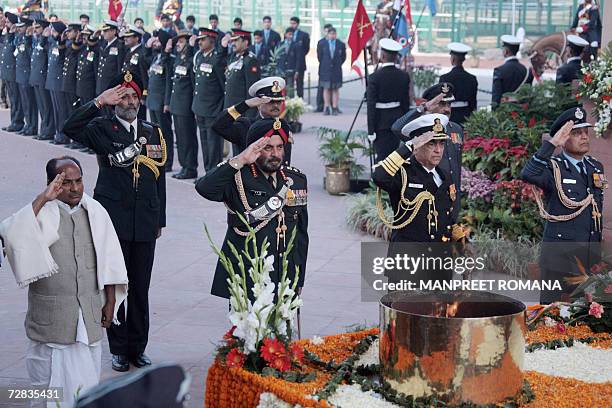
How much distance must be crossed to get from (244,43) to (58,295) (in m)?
9.02

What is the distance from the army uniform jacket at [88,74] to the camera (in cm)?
1695

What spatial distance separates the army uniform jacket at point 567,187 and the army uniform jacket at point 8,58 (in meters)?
14.4

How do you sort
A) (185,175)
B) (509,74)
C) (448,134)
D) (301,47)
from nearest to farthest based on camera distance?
1. (448,134)
2. (509,74)
3. (185,175)
4. (301,47)

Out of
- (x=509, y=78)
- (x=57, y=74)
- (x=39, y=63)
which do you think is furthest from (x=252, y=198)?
(x=39, y=63)

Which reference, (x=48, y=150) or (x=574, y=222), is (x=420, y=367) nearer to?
(x=574, y=222)

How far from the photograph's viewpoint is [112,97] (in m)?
6.98

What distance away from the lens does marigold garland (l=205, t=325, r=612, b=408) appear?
4918mm

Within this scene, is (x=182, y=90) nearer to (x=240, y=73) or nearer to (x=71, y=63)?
(x=240, y=73)

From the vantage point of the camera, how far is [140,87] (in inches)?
283

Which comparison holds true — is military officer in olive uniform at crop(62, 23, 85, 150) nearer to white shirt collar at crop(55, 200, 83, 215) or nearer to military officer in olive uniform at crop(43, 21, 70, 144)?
military officer in olive uniform at crop(43, 21, 70, 144)

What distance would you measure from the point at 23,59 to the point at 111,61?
3782 millimetres

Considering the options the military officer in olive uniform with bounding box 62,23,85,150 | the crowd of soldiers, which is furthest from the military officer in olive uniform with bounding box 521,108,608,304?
the military officer in olive uniform with bounding box 62,23,85,150

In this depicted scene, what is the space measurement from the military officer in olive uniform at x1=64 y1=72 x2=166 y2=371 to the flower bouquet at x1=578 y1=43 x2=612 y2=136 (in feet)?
12.9

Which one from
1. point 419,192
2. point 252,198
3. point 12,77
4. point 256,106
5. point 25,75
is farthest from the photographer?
point 12,77
